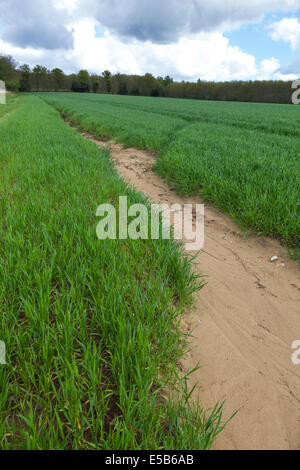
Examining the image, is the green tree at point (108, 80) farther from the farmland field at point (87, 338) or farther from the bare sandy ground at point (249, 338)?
the bare sandy ground at point (249, 338)

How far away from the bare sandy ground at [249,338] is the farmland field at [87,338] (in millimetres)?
147

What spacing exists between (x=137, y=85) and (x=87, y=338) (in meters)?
83.3

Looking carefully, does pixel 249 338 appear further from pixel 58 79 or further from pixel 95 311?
pixel 58 79

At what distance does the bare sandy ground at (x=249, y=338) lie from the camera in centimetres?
123

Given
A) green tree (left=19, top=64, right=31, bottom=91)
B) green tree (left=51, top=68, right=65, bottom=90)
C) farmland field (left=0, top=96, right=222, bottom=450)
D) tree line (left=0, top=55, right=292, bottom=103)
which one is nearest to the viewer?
farmland field (left=0, top=96, right=222, bottom=450)

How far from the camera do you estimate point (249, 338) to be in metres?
1.73

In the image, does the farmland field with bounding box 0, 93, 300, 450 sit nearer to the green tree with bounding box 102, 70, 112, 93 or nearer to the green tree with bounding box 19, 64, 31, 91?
the green tree with bounding box 19, 64, 31, 91

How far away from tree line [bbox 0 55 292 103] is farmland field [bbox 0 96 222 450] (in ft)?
190

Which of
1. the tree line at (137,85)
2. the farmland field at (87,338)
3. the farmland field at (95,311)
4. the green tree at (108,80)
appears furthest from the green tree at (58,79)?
the farmland field at (87,338)

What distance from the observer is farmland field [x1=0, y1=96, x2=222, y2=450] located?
1018 mm

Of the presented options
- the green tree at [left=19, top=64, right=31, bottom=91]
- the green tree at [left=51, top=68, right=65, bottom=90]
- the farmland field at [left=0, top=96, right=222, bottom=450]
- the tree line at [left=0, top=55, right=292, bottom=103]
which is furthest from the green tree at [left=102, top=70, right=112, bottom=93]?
the farmland field at [left=0, top=96, right=222, bottom=450]

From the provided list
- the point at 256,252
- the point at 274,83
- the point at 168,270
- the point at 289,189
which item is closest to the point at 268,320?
the point at 168,270

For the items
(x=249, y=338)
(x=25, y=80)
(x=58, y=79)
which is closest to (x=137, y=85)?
(x=58, y=79)

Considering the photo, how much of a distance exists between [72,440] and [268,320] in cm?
156
